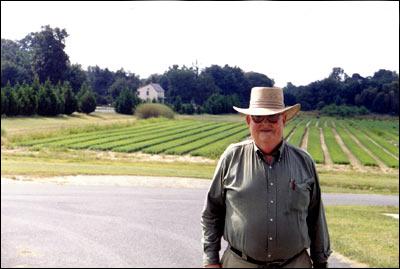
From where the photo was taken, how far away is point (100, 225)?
1703 centimetres

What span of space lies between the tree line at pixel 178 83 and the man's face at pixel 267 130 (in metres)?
1.67

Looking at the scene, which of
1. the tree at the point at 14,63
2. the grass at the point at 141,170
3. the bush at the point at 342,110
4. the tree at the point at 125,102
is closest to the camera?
the bush at the point at 342,110

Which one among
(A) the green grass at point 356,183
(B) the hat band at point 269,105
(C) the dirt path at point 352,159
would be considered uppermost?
(B) the hat band at point 269,105

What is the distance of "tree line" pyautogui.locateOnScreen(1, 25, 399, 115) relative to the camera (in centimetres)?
590

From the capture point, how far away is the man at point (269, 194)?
294 centimetres

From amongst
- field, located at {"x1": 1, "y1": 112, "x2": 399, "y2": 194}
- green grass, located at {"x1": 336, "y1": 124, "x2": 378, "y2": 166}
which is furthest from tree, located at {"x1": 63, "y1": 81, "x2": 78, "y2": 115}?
green grass, located at {"x1": 336, "y1": 124, "x2": 378, "y2": 166}

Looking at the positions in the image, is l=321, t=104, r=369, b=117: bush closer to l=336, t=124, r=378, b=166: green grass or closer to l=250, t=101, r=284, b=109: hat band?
l=250, t=101, r=284, b=109: hat band

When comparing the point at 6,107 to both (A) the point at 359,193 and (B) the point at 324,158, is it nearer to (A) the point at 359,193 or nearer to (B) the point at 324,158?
(A) the point at 359,193

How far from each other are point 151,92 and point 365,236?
7.79 m

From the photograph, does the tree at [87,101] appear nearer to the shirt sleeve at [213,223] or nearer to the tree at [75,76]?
the tree at [75,76]

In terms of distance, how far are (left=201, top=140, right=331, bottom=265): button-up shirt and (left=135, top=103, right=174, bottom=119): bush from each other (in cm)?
524

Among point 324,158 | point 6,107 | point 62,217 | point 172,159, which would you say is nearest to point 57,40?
point 6,107

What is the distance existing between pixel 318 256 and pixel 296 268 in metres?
0.16

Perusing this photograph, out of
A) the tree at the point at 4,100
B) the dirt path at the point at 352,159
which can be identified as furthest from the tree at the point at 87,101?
the dirt path at the point at 352,159
